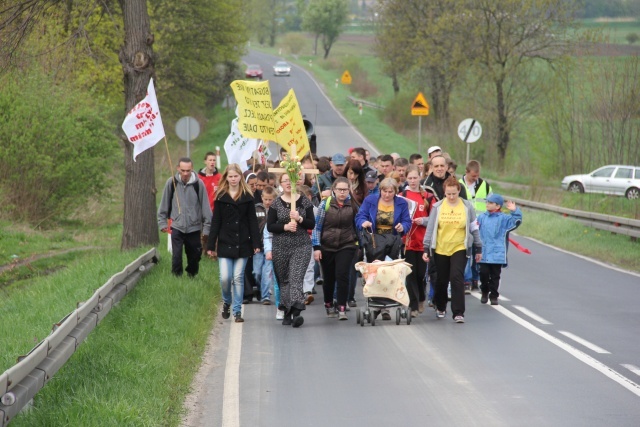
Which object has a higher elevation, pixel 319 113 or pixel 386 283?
pixel 319 113

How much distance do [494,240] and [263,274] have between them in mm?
3234

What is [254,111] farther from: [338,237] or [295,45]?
[295,45]

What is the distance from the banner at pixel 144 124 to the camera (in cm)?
1488

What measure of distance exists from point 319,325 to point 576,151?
28.7 m

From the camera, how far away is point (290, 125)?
15531 millimetres

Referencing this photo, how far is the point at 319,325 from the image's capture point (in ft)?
41.4

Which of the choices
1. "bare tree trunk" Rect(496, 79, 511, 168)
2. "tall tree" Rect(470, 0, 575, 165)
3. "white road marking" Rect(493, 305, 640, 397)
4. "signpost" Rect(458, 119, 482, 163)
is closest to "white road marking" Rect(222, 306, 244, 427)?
"white road marking" Rect(493, 305, 640, 397)

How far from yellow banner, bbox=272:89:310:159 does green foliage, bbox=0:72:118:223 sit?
11125mm

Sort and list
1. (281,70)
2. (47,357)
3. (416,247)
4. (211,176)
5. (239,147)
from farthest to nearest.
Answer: (281,70), (239,147), (211,176), (416,247), (47,357)

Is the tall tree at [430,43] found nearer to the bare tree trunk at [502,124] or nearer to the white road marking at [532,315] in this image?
the bare tree trunk at [502,124]

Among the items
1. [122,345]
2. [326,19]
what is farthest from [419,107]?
[326,19]

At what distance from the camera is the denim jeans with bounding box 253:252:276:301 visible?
47.9 feet

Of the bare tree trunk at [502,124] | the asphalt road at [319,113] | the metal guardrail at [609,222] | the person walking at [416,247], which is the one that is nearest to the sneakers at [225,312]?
the person walking at [416,247]

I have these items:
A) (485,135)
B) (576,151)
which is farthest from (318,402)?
(485,135)
